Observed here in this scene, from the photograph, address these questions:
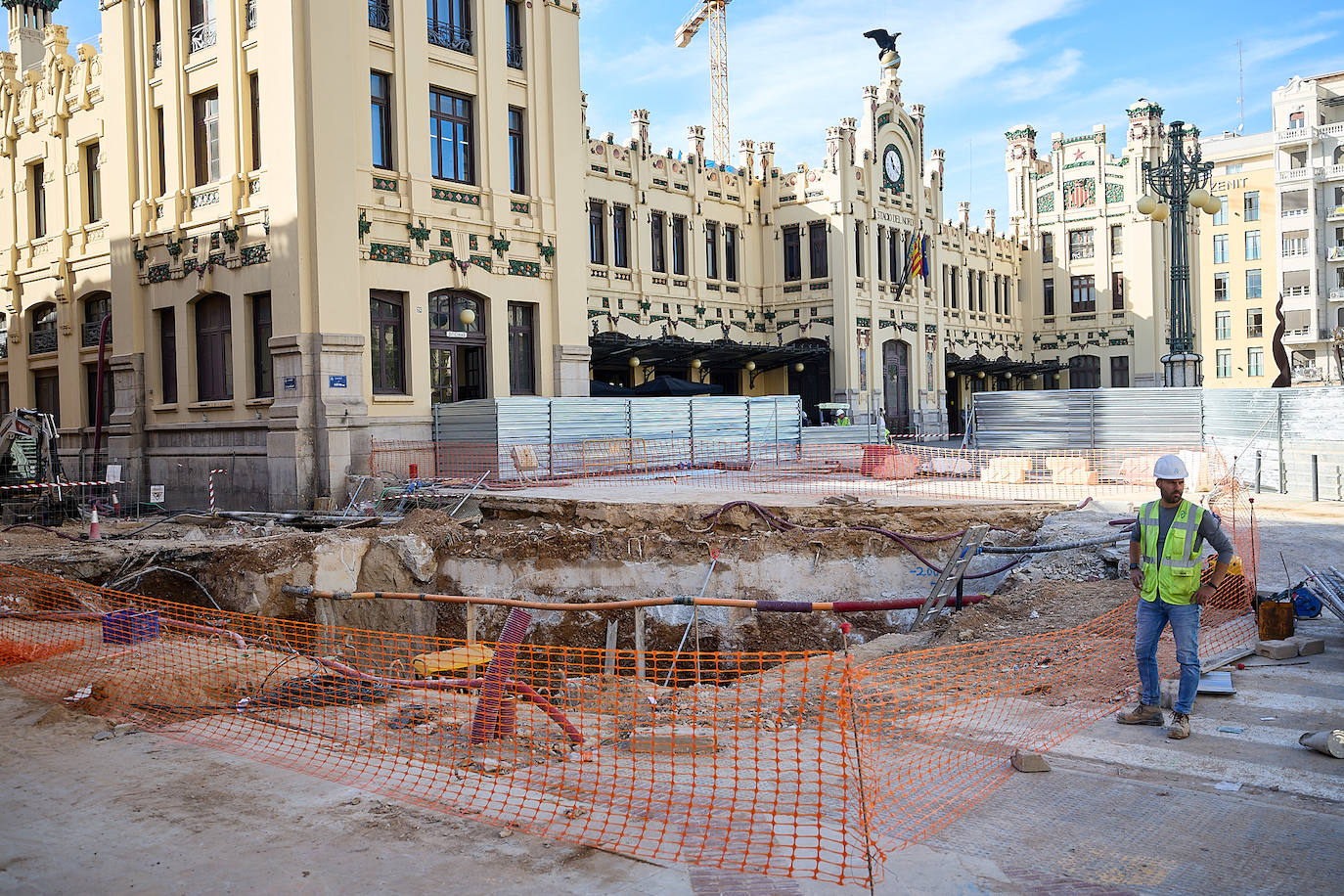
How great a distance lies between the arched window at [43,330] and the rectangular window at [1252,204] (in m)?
70.4

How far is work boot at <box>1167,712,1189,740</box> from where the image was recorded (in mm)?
6773

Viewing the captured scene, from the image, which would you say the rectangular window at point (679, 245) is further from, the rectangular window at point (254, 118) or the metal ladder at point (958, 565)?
the metal ladder at point (958, 565)

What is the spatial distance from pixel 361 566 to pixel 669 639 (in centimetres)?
512

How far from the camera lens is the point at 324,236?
70.1 feet

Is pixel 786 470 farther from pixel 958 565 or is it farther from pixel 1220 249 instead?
pixel 1220 249

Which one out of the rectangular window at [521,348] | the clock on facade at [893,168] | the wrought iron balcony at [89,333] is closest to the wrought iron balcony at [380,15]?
the rectangular window at [521,348]

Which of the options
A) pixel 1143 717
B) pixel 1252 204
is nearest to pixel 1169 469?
pixel 1143 717

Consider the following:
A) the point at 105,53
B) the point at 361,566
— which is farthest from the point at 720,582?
the point at 105,53

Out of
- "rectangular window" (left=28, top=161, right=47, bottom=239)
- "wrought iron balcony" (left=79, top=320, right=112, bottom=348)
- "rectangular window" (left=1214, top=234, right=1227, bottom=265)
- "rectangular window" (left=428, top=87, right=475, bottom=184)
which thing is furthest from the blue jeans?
"rectangular window" (left=1214, top=234, right=1227, bottom=265)

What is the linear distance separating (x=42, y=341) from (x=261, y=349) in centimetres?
1212

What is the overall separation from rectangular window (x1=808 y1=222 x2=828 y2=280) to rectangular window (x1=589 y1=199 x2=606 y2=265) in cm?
923

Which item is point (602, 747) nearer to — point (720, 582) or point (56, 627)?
point (56, 627)

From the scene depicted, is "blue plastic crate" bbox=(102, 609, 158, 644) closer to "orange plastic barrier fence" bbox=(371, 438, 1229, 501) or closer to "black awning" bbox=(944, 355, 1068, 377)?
"orange plastic barrier fence" bbox=(371, 438, 1229, 501)

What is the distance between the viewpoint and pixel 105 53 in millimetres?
26391
